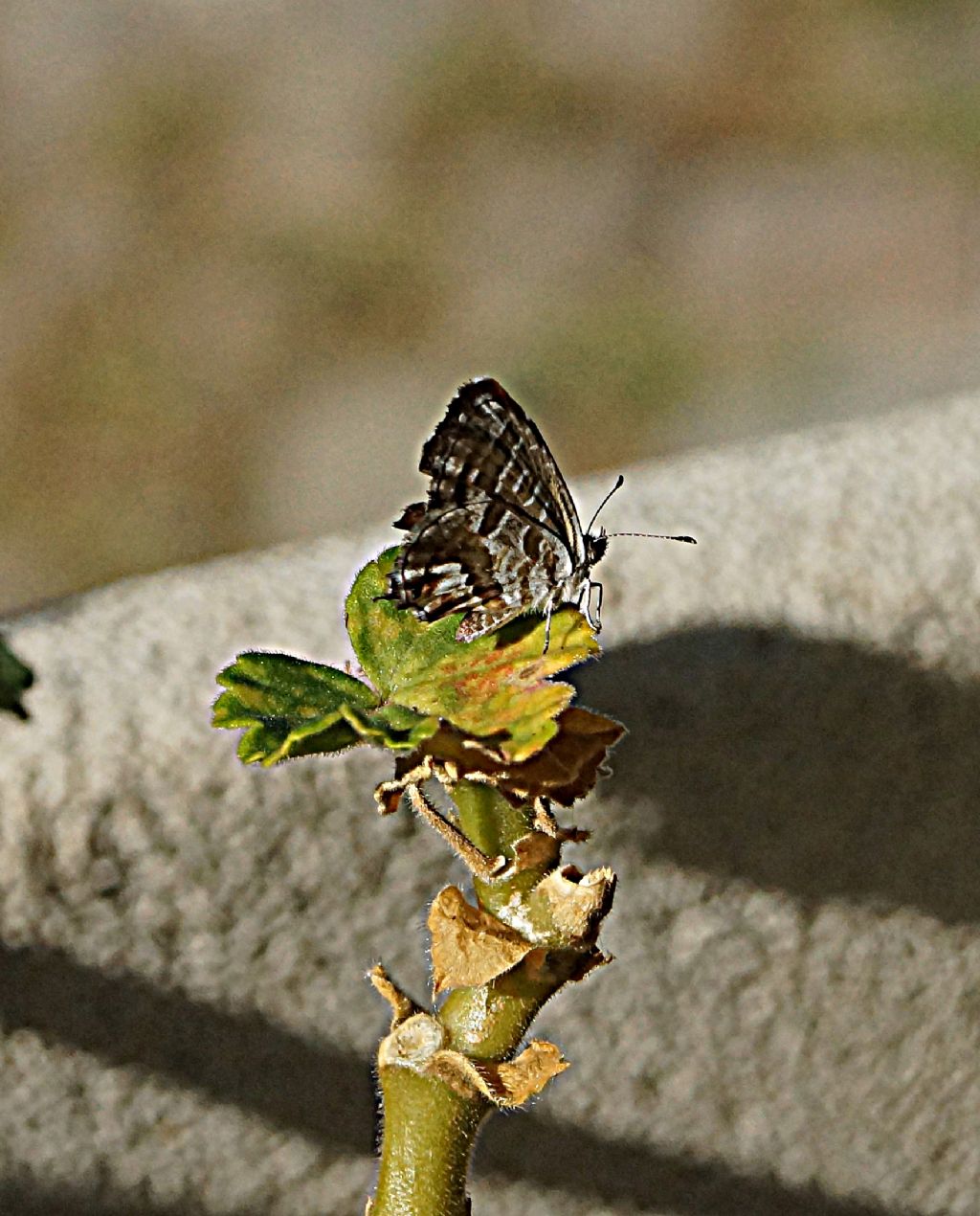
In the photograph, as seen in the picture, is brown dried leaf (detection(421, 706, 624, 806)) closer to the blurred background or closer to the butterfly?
the butterfly

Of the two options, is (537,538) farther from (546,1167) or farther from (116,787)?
(546,1167)

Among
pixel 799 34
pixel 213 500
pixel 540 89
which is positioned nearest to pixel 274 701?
pixel 213 500

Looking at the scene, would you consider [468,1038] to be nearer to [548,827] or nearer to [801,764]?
[548,827]

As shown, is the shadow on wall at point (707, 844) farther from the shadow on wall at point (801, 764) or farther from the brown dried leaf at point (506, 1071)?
the brown dried leaf at point (506, 1071)

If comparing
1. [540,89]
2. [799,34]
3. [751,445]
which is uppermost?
[799,34]

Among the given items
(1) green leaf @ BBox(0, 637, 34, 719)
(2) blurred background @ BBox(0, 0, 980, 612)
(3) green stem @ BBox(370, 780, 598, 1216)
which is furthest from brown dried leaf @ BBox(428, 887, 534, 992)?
(2) blurred background @ BBox(0, 0, 980, 612)

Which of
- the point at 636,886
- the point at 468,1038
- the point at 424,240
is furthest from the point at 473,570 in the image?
the point at 424,240

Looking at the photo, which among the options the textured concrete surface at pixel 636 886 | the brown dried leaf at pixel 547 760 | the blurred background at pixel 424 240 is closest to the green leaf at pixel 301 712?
the brown dried leaf at pixel 547 760
